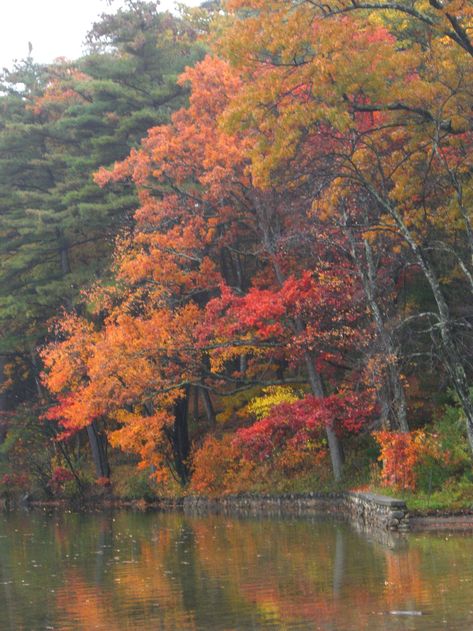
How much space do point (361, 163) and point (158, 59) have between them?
24.5 meters

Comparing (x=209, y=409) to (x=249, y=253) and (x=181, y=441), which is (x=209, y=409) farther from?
(x=249, y=253)

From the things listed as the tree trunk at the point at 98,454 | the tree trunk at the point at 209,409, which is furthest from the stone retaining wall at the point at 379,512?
the tree trunk at the point at 98,454

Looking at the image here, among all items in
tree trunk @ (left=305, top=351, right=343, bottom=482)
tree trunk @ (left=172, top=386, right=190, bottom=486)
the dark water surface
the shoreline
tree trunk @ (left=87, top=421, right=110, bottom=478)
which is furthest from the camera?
tree trunk @ (left=87, top=421, right=110, bottom=478)

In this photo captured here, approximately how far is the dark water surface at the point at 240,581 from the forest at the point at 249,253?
3.77 m

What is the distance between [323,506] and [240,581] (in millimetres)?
15568

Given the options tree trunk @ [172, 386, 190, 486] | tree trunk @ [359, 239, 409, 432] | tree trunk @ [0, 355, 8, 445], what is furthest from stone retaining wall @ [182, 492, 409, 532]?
tree trunk @ [0, 355, 8, 445]

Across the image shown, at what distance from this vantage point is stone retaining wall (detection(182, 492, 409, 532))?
72.3 feet

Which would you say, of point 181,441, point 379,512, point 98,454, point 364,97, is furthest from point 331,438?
point 98,454

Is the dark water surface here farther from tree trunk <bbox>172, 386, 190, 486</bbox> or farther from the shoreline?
tree trunk <bbox>172, 386, 190, 486</bbox>

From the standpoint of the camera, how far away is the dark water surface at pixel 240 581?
11930mm

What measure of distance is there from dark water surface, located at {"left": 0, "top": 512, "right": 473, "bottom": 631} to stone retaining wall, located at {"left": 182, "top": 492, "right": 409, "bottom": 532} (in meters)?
0.82

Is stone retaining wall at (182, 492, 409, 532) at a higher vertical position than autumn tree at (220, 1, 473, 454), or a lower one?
lower

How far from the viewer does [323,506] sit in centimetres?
3072

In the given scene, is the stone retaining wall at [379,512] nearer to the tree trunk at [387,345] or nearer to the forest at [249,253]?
the forest at [249,253]
